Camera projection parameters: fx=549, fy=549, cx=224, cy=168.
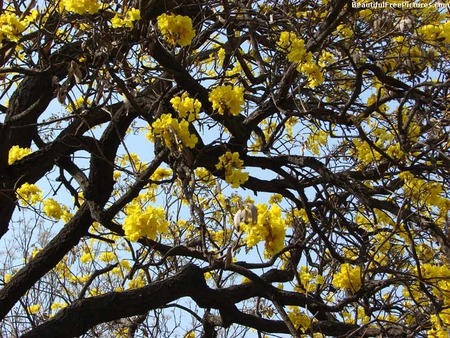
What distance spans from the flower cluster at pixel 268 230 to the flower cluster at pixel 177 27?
898mm

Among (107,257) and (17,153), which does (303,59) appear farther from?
(107,257)

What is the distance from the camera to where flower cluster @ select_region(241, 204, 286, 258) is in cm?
193

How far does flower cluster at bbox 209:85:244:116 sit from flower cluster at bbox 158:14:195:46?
28 cm

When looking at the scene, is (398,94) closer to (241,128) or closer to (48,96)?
(241,128)

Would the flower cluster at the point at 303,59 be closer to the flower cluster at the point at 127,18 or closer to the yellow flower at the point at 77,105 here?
the flower cluster at the point at 127,18

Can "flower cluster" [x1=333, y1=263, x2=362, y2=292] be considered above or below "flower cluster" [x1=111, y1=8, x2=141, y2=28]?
below

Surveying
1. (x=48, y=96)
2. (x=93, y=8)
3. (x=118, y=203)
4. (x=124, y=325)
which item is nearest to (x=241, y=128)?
(x=118, y=203)

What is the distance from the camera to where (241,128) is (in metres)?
3.30

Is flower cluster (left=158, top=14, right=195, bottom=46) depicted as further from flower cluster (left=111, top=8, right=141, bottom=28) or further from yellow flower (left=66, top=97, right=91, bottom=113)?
yellow flower (left=66, top=97, right=91, bottom=113)

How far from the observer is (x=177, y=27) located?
2.41 metres

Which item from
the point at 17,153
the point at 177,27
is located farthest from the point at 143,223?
the point at 17,153

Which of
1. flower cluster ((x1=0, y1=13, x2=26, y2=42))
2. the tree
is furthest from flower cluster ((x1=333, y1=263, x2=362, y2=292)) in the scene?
flower cluster ((x1=0, y1=13, x2=26, y2=42))

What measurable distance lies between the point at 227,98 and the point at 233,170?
317mm

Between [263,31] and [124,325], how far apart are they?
104 inches
